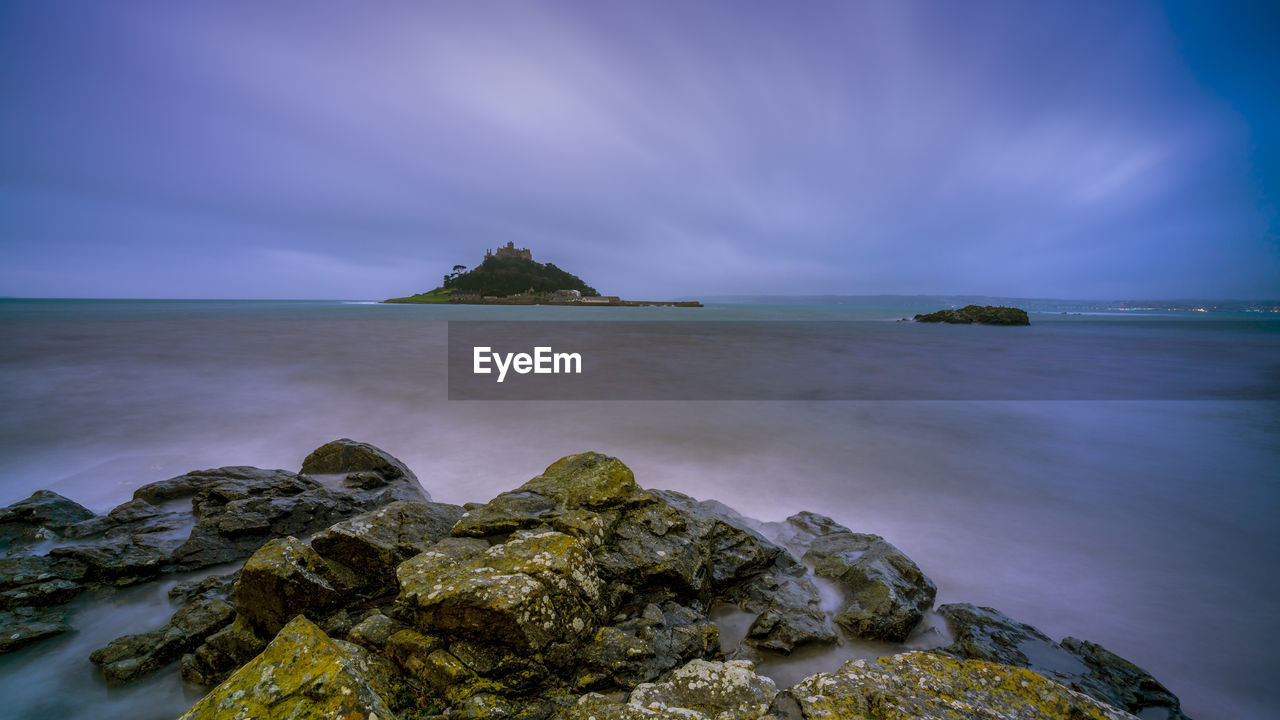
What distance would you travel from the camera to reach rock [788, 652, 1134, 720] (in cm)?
231

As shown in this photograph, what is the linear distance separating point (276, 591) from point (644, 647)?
2353mm

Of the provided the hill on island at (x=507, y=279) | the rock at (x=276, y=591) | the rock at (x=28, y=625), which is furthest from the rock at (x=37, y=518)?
the hill on island at (x=507, y=279)

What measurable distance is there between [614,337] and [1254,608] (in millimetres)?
24967

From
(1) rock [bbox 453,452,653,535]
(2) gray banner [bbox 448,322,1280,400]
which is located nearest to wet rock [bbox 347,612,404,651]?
(1) rock [bbox 453,452,653,535]

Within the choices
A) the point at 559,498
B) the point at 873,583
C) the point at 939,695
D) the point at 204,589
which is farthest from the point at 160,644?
the point at 873,583

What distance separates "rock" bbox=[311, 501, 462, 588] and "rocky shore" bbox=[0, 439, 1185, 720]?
0.01 metres

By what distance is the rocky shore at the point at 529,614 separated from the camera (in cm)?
238

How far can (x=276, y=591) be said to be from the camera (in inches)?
115

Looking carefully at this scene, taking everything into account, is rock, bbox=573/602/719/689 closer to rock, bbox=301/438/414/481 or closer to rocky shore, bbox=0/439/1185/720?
rocky shore, bbox=0/439/1185/720

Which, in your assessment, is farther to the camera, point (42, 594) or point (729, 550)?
point (729, 550)

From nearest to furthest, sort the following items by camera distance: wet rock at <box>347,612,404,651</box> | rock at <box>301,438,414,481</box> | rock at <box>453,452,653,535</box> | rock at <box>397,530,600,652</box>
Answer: rock at <box>397,530,600,652</box>, wet rock at <box>347,612,404,651</box>, rock at <box>453,452,653,535</box>, rock at <box>301,438,414,481</box>

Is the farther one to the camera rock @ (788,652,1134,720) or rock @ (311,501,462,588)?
rock @ (311,501,462,588)

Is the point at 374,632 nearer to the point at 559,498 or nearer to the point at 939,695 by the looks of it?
the point at 559,498

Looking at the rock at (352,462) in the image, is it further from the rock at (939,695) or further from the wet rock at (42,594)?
the rock at (939,695)
